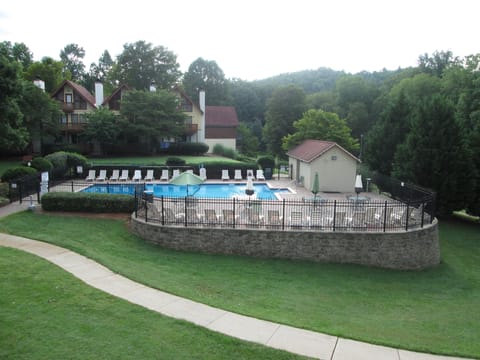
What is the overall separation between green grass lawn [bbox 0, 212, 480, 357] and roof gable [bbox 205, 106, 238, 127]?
36.7 meters

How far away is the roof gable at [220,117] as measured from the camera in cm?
5134

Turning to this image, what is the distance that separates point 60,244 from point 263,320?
7.80 metres

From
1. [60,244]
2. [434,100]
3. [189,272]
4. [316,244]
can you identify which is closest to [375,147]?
[434,100]

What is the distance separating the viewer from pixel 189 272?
11812mm

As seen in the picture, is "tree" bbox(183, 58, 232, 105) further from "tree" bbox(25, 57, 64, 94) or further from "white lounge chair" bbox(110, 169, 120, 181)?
"white lounge chair" bbox(110, 169, 120, 181)

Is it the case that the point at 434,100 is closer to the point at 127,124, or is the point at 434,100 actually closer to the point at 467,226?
the point at 467,226

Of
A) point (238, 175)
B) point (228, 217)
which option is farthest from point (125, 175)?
point (228, 217)

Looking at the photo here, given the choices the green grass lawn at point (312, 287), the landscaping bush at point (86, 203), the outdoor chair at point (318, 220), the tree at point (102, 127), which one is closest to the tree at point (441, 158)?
the green grass lawn at point (312, 287)

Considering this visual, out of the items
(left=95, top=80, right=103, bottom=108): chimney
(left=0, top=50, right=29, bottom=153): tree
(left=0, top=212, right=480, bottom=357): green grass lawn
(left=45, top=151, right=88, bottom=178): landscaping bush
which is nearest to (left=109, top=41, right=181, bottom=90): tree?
(left=95, top=80, right=103, bottom=108): chimney

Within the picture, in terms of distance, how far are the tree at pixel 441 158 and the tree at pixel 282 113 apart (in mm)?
30521

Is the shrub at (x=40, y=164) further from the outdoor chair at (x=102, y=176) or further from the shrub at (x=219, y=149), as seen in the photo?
the shrub at (x=219, y=149)

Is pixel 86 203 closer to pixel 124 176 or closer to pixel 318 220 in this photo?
pixel 318 220

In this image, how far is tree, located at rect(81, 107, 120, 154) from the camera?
123ft

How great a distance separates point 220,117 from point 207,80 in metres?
26.1
